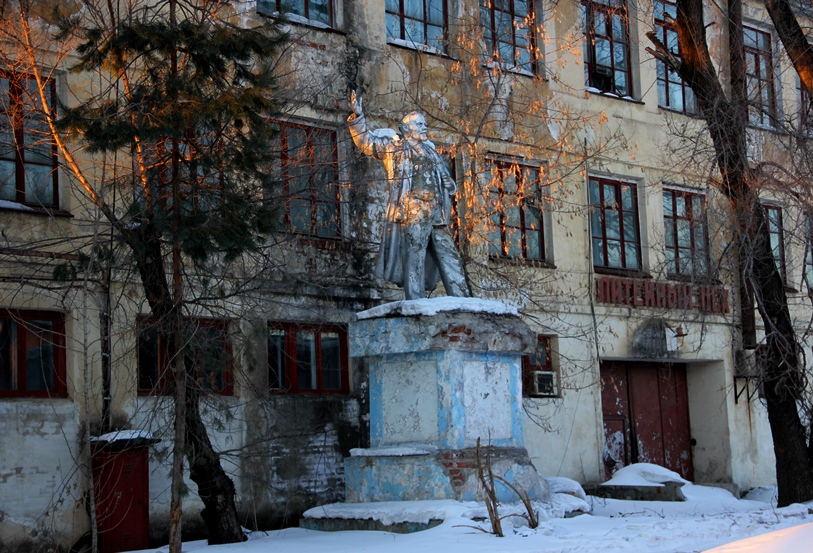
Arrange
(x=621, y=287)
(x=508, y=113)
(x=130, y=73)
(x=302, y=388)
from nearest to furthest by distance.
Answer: (x=130, y=73), (x=302, y=388), (x=508, y=113), (x=621, y=287)

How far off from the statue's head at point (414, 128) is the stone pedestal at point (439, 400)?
2068mm

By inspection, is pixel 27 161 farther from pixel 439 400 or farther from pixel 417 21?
pixel 417 21

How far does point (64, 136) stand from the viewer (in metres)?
10.8

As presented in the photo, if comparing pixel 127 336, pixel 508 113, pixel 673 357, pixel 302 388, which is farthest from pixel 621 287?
pixel 127 336

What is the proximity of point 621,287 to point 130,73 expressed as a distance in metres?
8.83

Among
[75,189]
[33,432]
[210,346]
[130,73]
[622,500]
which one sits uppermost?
[130,73]

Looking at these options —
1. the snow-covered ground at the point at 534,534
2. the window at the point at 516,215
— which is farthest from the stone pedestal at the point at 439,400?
the window at the point at 516,215

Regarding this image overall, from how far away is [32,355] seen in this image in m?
12.2

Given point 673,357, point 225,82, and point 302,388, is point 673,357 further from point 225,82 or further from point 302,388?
point 225,82

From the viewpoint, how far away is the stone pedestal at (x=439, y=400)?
11.7m

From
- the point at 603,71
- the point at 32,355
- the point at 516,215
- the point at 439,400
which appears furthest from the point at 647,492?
Answer: the point at 32,355

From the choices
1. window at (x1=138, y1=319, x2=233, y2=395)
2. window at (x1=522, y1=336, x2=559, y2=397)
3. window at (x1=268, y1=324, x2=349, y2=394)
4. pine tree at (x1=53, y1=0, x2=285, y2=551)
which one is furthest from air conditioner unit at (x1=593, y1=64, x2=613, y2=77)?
pine tree at (x1=53, y1=0, x2=285, y2=551)

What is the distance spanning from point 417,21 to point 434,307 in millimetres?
6313

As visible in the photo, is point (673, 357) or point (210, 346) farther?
point (673, 357)
